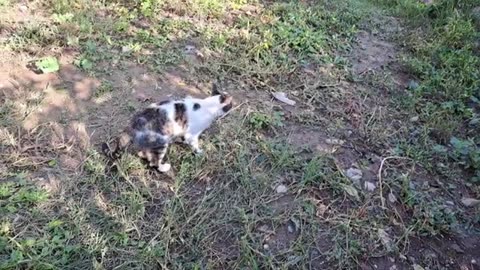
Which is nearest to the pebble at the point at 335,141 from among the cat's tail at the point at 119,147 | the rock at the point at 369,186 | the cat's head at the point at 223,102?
the rock at the point at 369,186

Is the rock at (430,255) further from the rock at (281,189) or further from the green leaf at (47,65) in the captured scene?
the green leaf at (47,65)

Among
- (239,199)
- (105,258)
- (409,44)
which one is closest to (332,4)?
(409,44)

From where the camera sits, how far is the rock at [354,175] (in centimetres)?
310

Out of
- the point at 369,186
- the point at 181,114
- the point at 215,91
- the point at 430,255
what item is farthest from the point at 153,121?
the point at 430,255

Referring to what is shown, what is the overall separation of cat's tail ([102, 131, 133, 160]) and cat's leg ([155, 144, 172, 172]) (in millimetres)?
206

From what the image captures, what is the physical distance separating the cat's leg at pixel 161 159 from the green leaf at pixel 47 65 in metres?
1.44

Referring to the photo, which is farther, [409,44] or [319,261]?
[409,44]

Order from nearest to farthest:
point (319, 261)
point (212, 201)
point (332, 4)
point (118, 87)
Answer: point (319, 261), point (212, 201), point (118, 87), point (332, 4)

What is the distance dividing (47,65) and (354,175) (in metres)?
2.67

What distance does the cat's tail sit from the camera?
2.93m

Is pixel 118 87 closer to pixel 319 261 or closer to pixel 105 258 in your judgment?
pixel 105 258

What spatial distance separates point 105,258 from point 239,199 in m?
0.90

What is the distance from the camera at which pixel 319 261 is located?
2.57m

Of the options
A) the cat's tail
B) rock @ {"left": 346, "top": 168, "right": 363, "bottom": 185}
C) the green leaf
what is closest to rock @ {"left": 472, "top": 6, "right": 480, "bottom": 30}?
rock @ {"left": 346, "top": 168, "right": 363, "bottom": 185}
